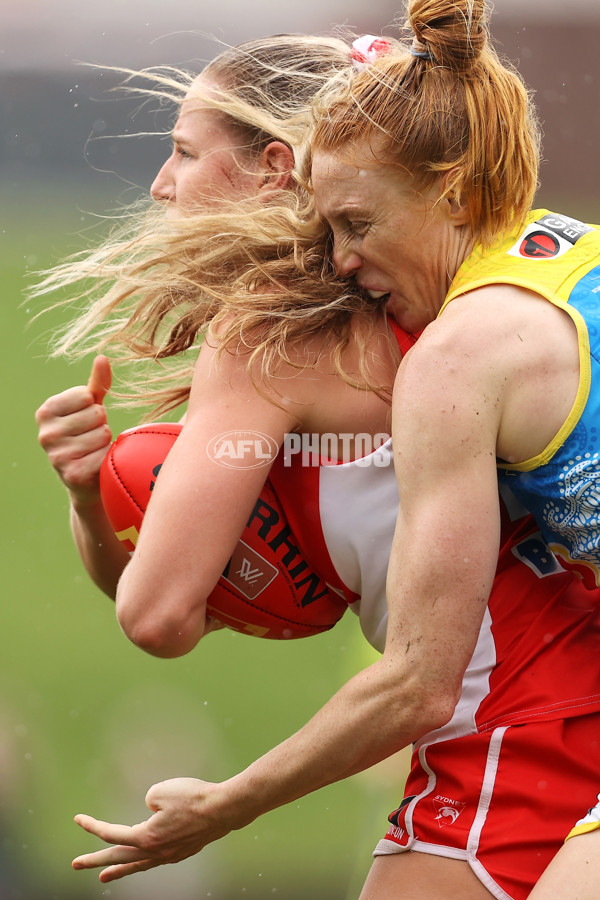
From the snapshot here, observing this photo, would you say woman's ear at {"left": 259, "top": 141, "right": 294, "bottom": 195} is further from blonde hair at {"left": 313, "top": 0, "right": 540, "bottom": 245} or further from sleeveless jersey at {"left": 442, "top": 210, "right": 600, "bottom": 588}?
sleeveless jersey at {"left": 442, "top": 210, "right": 600, "bottom": 588}

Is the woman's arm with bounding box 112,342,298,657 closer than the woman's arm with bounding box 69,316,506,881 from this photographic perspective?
No

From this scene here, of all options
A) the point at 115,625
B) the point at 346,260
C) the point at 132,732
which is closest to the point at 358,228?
the point at 346,260

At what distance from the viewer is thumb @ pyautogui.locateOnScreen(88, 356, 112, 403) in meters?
1.97

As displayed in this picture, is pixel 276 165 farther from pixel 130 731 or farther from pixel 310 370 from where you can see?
pixel 130 731

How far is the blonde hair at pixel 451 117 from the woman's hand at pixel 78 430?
2.29 ft

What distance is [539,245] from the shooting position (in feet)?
4.83

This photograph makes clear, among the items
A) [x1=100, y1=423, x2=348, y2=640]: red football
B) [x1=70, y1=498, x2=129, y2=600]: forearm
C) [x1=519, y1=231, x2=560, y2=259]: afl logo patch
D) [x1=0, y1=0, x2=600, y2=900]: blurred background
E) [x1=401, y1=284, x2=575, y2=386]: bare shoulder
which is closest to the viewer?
[x1=401, y1=284, x2=575, y2=386]: bare shoulder

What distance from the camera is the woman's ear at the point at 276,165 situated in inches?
77.1

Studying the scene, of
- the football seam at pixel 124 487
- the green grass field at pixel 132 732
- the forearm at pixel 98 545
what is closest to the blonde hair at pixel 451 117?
the football seam at pixel 124 487

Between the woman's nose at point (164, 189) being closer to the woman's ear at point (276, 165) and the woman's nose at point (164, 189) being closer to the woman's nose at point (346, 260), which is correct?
the woman's ear at point (276, 165)

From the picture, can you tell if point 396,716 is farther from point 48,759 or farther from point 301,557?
point 48,759

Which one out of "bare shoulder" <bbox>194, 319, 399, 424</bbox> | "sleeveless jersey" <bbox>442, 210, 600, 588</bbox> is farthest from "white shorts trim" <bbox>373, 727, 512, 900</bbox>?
"bare shoulder" <bbox>194, 319, 399, 424</bbox>

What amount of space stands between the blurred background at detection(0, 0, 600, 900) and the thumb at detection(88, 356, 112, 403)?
17.7 inches

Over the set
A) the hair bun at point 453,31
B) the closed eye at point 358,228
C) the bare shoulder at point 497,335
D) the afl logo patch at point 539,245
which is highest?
the hair bun at point 453,31
